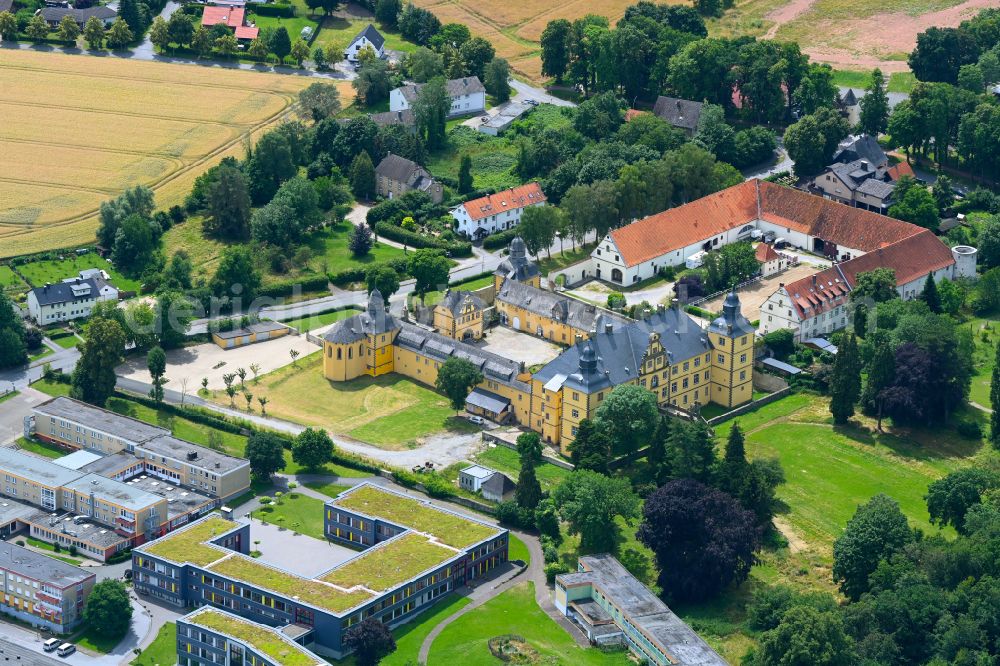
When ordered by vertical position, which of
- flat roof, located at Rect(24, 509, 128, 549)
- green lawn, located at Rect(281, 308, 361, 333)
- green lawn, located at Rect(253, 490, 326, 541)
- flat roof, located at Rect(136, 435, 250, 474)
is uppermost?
green lawn, located at Rect(281, 308, 361, 333)

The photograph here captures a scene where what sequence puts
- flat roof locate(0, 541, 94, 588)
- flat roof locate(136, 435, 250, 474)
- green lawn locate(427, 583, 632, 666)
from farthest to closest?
flat roof locate(136, 435, 250, 474), flat roof locate(0, 541, 94, 588), green lawn locate(427, 583, 632, 666)

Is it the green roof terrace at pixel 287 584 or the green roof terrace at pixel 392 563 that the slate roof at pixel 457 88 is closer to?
the green roof terrace at pixel 392 563

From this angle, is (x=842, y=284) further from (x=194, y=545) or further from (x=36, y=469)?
(x=36, y=469)

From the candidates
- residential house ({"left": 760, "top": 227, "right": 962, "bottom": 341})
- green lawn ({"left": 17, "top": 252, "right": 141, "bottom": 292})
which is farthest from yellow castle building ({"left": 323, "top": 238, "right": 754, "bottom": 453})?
green lawn ({"left": 17, "top": 252, "right": 141, "bottom": 292})

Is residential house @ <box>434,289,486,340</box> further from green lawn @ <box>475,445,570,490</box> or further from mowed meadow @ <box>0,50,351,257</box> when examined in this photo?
mowed meadow @ <box>0,50,351,257</box>

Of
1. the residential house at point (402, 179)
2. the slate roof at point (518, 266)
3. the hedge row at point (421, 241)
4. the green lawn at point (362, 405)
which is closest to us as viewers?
the green lawn at point (362, 405)

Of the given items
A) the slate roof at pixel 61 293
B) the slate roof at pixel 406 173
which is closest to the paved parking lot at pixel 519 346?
the slate roof at pixel 406 173

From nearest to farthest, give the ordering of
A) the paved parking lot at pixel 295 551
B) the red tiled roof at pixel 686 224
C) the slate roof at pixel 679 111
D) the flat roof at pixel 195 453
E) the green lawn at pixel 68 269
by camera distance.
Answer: the paved parking lot at pixel 295 551 → the flat roof at pixel 195 453 → the red tiled roof at pixel 686 224 → the green lawn at pixel 68 269 → the slate roof at pixel 679 111
